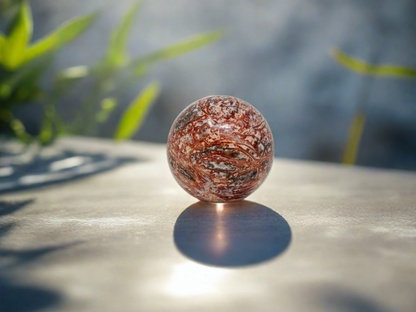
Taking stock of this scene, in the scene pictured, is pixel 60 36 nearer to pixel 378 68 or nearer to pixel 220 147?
pixel 220 147

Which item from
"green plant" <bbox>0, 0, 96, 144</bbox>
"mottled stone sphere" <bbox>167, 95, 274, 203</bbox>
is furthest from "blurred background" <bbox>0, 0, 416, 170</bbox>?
"mottled stone sphere" <bbox>167, 95, 274, 203</bbox>

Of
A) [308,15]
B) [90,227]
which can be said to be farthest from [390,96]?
[90,227]

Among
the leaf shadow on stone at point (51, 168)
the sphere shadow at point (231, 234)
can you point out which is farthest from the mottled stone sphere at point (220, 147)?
the leaf shadow on stone at point (51, 168)

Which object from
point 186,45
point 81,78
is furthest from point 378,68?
point 81,78

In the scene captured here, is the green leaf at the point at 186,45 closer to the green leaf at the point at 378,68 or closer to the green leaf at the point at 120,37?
the green leaf at the point at 120,37

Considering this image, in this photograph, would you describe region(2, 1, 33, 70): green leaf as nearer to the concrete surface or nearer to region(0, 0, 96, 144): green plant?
region(0, 0, 96, 144): green plant

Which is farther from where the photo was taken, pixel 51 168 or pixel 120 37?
pixel 120 37
